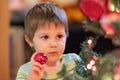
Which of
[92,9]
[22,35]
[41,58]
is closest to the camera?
[41,58]

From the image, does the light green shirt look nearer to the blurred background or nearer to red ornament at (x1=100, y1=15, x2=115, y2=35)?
red ornament at (x1=100, y1=15, x2=115, y2=35)

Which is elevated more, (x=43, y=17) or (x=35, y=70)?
(x=43, y=17)

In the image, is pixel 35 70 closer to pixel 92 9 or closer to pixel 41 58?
pixel 41 58

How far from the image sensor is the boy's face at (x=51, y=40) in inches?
47.6

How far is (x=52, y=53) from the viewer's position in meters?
1.22

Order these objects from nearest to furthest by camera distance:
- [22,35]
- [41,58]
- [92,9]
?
1. [41,58]
2. [92,9]
3. [22,35]

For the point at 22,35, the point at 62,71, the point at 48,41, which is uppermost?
the point at 48,41

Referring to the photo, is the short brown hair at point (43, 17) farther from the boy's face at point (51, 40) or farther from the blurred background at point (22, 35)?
the blurred background at point (22, 35)

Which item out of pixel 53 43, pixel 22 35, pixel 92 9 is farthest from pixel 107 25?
pixel 22 35

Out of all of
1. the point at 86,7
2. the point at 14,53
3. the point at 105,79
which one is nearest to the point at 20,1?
the point at 14,53

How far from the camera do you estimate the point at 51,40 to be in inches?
47.6

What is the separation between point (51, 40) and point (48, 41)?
10 mm

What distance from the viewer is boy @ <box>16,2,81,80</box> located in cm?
120

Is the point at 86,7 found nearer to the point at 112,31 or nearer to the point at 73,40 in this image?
the point at 112,31
